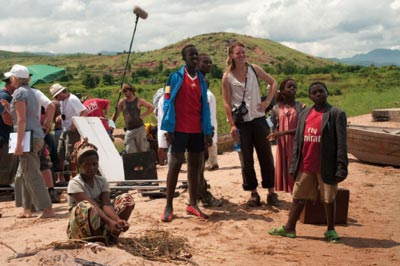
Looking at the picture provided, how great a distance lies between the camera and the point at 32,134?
6793 mm

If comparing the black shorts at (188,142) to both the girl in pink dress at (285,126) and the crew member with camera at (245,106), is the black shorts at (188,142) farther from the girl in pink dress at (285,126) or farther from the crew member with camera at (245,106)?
the girl in pink dress at (285,126)

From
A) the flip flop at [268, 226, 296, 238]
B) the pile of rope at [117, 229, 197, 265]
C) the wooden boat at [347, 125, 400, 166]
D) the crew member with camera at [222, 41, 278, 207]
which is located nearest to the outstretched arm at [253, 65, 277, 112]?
the crew member with camera at [222, 41, 278, 207]

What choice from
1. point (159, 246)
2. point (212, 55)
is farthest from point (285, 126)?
point (212, 55)

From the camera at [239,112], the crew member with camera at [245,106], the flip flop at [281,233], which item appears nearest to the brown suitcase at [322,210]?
the flip flop at [281,233]

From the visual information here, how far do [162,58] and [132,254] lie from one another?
91.8 meters

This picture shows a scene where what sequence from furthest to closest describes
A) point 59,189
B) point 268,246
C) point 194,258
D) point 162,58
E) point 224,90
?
point 162,58
point 59,189
point 224,90
point 268,246
point 194,258

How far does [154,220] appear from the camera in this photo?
638 centimetres

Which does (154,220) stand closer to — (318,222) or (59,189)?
(318,222)

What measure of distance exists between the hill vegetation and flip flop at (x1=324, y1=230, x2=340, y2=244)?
3009 millimetres

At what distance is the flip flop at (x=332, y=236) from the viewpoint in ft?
18.7

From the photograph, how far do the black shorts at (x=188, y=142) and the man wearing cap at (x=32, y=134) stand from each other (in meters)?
1.72

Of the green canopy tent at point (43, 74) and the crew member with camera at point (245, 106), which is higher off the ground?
the green canopy tent at point (43, 74)

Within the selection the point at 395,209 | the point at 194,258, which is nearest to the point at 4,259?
the point at 194,258

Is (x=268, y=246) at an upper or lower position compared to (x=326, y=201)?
lower
